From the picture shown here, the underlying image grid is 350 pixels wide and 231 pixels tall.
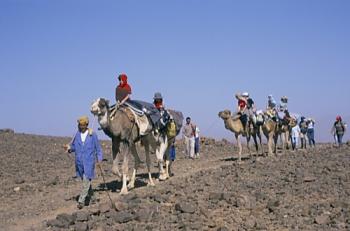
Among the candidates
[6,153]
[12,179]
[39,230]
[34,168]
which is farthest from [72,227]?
[6,153]

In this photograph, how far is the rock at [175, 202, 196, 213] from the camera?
10984 mm

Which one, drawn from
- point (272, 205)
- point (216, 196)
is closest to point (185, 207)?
point (216, 196)

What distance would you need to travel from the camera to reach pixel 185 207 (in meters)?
11.1

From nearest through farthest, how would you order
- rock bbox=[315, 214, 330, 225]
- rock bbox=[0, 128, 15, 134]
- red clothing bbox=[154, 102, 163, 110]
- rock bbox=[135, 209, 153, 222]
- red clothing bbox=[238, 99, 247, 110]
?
rock bbox=[315, 214, 330, 225] < rock bbox=[135, 209, 153, 222] < red clothing bbox=[154, 102, 163, 110] < red clothing bbox=[238, 99, 247, 110] < rock bbox=[0, 128, 15, 134]

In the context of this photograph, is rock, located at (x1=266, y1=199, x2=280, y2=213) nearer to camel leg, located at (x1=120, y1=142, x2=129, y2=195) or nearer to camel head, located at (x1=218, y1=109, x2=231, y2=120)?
camel leg, located at (x1=120, y1=142, x2=129, y2=195)

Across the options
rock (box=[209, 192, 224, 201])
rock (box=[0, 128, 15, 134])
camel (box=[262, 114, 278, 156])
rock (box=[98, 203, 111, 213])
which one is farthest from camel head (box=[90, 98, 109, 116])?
rock (box=[0, 128, 15, 134])

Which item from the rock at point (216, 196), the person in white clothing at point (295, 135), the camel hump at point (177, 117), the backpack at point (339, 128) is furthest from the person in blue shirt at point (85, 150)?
the backpack at point (339, 128)

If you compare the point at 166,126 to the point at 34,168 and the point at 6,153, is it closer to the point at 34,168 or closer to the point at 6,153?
the point at 34,168

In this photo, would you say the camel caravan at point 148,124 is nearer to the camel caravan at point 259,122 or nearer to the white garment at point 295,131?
the camel caravan at point 259,122

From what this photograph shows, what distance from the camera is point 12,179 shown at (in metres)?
20.8

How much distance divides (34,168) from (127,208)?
43.2 feet

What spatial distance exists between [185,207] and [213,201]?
2.81 feet

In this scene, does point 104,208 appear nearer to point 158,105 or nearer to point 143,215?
point 143,215

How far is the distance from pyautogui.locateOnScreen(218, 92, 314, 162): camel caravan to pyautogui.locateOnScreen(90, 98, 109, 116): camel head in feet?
25.4
